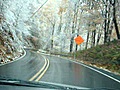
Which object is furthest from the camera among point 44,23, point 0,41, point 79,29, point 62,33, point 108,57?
point 44,23

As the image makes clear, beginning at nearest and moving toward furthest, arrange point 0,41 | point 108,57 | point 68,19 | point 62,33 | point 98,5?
1. point 0,41
2. point 108,57
3. point 98,5
4. point 68,19
5. point 62,33

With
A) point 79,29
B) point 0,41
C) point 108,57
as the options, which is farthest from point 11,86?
point 79,29

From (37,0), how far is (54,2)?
4527mm

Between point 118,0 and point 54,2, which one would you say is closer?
point 118,0

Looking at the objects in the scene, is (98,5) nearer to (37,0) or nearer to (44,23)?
(37,0)

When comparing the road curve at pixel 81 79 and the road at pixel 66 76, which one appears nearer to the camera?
the road curve at pixel 81 79

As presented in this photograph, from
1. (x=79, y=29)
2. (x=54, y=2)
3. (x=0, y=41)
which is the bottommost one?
(x=0, y=41)

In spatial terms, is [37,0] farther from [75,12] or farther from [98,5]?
[98,5]

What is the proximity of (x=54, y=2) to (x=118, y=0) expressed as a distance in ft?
102

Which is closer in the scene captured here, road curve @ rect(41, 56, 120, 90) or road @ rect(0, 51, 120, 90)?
road curve @ rect(41, 56, 120, 90)

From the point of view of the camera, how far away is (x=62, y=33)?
55.6 m

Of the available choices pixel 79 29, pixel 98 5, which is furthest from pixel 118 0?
pixel 79 29

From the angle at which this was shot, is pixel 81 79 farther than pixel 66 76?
No

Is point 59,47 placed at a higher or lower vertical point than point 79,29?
lower
